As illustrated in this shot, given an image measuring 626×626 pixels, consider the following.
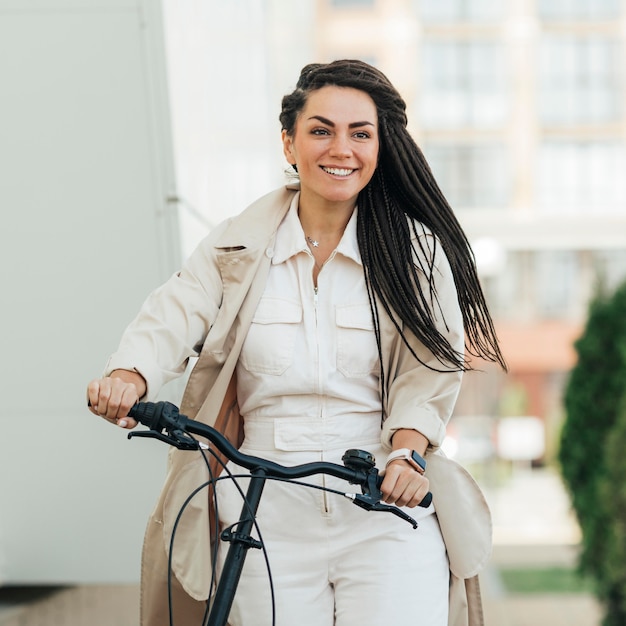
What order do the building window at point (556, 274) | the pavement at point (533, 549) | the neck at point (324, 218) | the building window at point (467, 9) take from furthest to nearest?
the building window at point (556, 274) < the building window at point (467, 9) < the pavement at point (533, 549) < the neck at point (324, 218)

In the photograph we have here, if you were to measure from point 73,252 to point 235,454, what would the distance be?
A: 80.2 inches

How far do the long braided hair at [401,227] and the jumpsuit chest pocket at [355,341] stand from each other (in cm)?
3

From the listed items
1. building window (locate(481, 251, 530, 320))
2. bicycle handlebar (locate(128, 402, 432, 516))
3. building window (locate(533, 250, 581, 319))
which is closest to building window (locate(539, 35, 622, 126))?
building window (locate(533, 250, 581, 319))

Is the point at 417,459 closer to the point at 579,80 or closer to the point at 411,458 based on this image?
the point at 411,458

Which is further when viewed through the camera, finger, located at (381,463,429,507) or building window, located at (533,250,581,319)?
building window, located at (533,250,581,319)

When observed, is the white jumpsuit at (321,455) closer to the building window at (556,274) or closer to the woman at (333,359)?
the woman at (333,359)

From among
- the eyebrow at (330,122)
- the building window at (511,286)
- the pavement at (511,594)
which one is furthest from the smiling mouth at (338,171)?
the building window at (511,286)

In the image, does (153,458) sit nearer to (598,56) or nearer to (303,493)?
(303,493)

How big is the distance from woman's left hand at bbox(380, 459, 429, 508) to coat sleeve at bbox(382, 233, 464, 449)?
0.24 meters

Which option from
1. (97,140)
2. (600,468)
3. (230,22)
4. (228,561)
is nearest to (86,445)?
(97,140)

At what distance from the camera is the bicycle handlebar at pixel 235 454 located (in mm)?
2029

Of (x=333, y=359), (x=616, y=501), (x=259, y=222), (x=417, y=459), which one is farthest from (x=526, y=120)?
(x=417, y=459)

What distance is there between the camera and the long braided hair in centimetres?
251

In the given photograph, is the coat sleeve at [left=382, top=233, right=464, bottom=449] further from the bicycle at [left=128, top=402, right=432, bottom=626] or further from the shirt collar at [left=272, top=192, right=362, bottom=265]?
the bicycle at [left=128, top=402, right=432, bottom=626]
